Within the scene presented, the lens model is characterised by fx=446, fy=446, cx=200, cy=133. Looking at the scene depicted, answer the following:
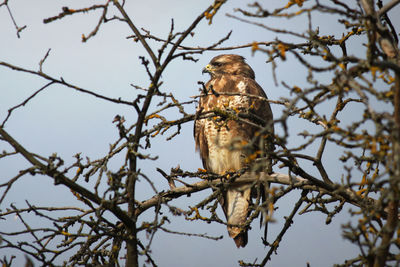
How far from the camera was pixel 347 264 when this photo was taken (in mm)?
2787

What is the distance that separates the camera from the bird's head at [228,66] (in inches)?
269

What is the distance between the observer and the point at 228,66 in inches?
273

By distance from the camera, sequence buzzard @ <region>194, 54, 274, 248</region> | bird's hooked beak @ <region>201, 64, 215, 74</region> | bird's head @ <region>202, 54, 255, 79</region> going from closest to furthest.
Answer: buzzard @ <region>194, 54, 274, 248</region>, bird's head @ <region>202, 54, 255, 79</region>, bird's hooked beak @ <region>201, 64, 215, 74</region>

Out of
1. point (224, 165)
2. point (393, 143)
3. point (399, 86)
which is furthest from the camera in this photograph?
point (224, 165)

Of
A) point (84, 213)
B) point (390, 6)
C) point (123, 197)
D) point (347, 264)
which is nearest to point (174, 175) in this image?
point (84, 213)

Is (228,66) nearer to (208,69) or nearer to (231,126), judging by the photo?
(208,69)

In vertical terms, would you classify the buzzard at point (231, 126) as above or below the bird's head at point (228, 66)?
below

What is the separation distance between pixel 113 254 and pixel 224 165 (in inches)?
125

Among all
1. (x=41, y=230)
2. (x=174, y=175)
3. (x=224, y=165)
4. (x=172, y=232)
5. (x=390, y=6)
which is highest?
(x=224, y=165)

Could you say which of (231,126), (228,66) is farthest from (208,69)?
(231,126)

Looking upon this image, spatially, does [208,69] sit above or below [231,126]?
above

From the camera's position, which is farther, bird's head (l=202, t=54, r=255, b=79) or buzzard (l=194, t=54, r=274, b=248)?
bird's head (l=202, t=54, r=255, b=79)

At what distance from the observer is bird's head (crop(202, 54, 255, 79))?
6.83 m

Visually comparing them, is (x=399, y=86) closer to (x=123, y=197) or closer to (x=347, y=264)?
(x=347, y=264)
